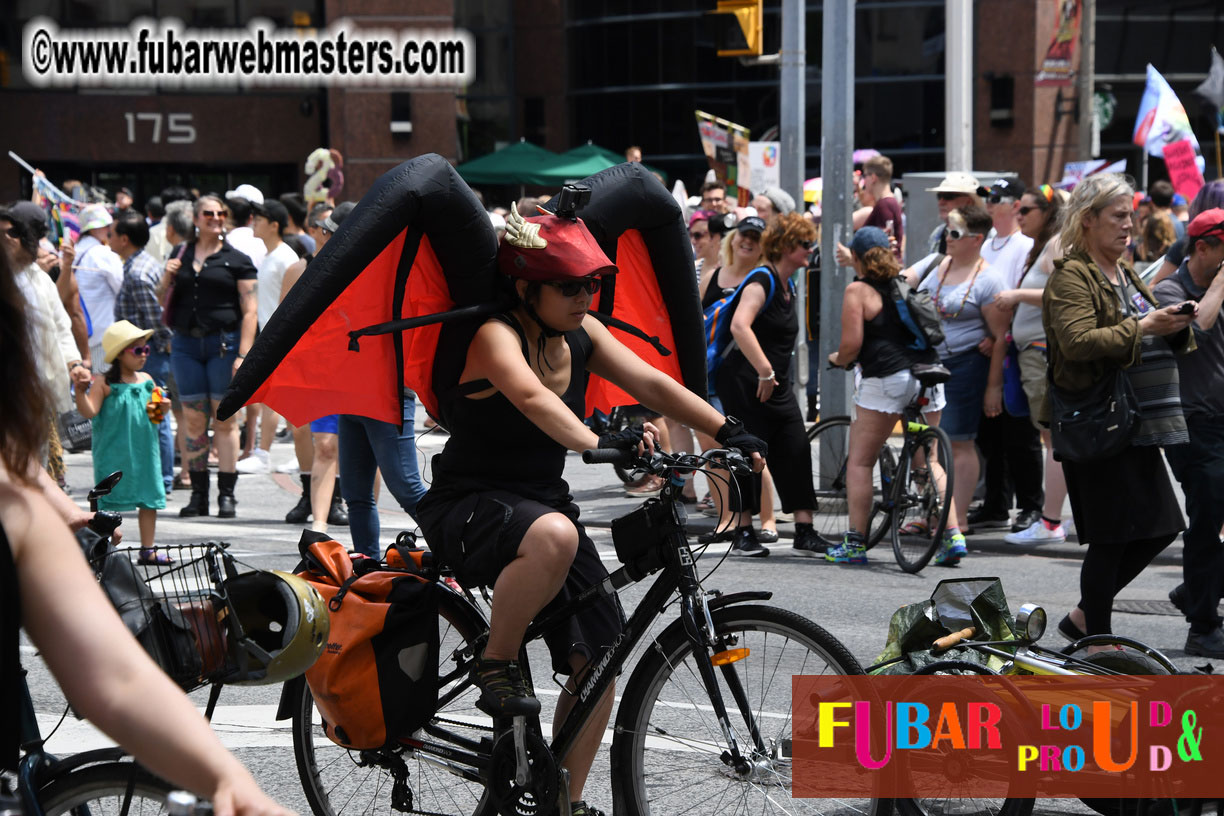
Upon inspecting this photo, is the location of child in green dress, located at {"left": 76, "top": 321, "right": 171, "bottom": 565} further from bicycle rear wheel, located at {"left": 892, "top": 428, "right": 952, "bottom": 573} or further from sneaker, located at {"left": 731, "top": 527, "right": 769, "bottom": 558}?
bicycle rear wheel, located at {"left": 892, "top": 428, "right": 952, "bottom": 573}

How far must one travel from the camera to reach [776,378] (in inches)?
349

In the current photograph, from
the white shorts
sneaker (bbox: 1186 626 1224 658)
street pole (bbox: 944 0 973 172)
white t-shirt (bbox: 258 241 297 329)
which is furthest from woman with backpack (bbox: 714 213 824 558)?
street pole (bbox: 944 0 973 172)

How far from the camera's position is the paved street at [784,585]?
5199 mm

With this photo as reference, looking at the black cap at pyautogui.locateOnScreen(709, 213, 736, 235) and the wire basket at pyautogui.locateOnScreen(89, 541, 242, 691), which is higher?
the black cap at pyautogui.locateOnScreen(709, 213, 736, 235)

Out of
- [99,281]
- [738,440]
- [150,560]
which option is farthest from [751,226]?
[150,560]

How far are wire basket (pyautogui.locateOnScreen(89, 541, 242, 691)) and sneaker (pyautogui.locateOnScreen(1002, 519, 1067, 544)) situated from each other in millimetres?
6884

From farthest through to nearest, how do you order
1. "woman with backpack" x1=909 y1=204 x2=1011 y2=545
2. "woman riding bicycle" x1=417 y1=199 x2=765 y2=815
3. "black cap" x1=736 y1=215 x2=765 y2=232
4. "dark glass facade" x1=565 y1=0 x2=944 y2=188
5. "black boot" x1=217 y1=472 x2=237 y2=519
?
"dark glass facade" x1=565 y1=0 x2=944 y2=188
"black boot" x1=217 y1=472 x2=237 y2=519
"black cap" x1=736 y1=215 x2=765 y2=232
"woman with backpack" x1=909 y1=204 x2=1011 y2=545
"woman riding bicycle" x1=417 y1=199 x2=765 y2=815

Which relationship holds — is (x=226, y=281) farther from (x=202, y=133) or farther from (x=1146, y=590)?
(x=202, y=133)

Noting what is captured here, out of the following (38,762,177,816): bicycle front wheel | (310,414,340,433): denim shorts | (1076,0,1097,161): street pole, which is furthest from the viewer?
(1076,0,1097,161): street pole

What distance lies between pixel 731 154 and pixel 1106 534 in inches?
437

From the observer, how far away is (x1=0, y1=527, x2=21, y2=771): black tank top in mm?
1906

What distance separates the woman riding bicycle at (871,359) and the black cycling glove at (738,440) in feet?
15.5

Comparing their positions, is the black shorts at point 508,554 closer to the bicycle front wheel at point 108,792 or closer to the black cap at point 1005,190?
the bicycle front wheel at point 108,792

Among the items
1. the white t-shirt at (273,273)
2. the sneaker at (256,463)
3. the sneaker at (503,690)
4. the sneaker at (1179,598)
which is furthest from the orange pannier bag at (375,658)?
the sneaker at (256,463)
